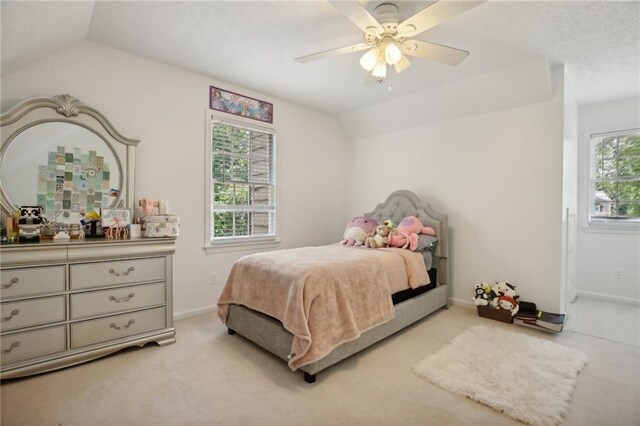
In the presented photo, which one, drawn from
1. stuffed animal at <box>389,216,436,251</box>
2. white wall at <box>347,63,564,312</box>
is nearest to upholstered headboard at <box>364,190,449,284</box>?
stuffed animal at <box>389,216,436,251</box>

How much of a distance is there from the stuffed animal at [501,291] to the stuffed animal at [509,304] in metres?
0.04

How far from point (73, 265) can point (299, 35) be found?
97.8 inches

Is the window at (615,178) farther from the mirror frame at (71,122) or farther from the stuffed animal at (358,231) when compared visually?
the mirror frame at (71,122)

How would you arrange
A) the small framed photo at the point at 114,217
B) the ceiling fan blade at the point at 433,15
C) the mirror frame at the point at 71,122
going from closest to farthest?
the ceiling fan blade at the point at 433,15 → the mirror frame at the point at 71,122 → the small framed photo at the point at 114,217

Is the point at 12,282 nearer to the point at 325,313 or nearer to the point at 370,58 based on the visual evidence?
the point at 325,313

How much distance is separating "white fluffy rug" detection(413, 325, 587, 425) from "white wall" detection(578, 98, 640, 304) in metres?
2.16

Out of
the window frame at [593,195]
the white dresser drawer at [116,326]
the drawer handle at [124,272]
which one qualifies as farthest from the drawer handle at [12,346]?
the window frame at [593,195]

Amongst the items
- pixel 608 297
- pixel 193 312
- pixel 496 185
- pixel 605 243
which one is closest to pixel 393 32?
pixel 496 185

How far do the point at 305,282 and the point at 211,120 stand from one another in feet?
7.53

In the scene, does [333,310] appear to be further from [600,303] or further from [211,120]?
[600,303]

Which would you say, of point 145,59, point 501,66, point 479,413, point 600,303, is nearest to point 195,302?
point 145,59

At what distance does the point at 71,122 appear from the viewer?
2.53 metres

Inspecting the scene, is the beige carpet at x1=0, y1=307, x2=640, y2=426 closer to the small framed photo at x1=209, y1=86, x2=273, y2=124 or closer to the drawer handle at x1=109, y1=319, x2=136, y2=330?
the drawer handle at x1=109, y1=319, x2=136, y2=330

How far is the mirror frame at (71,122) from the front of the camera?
226cm
